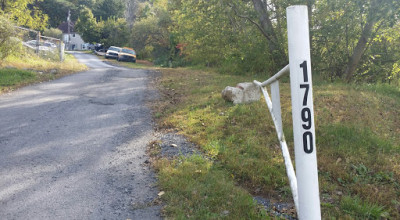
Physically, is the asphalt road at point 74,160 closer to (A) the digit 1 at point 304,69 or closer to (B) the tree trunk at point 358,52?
(A) the digit 1 at point 304,69

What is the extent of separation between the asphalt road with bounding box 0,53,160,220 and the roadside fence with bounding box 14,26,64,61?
9.50 m

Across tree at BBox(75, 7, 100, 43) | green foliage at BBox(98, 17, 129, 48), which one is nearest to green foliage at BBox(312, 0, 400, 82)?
green foliage at BBox(98, 17, 129, 48)

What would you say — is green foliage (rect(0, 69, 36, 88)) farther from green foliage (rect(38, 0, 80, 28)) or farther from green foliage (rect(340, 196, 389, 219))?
green foliage (rect(38, 0, 80, 28))

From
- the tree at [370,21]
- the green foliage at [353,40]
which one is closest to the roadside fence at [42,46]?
the green foliage at [353,40]

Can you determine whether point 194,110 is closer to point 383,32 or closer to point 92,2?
point 383,32

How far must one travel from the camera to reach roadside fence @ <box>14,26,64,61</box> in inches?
637

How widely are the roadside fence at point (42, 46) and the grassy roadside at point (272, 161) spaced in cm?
1232

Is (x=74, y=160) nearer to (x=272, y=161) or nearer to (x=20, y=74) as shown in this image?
(x=272, y=161)

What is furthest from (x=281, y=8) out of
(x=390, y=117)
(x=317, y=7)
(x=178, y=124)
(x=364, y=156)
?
(x=364, y=156)

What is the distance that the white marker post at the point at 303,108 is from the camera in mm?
1766

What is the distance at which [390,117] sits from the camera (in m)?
6.39

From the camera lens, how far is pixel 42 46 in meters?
18.1

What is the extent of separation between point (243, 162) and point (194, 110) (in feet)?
10.2

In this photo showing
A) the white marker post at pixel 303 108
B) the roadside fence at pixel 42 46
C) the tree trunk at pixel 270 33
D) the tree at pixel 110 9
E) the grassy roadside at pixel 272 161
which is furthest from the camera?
the tree at pixel 110 9
